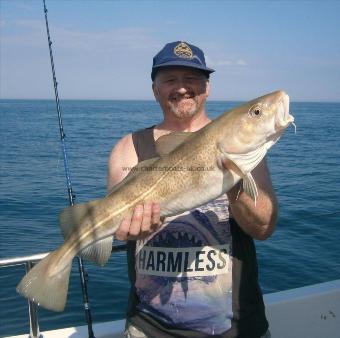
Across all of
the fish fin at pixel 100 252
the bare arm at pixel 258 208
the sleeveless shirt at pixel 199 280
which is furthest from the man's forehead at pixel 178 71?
the fish fin at pixel 100 252

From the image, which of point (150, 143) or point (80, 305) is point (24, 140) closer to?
point (80, 305)

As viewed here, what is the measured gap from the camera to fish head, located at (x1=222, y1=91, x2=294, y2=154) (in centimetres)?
288

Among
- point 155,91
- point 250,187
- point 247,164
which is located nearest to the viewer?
point 250,187

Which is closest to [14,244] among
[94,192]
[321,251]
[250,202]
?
[94,192]

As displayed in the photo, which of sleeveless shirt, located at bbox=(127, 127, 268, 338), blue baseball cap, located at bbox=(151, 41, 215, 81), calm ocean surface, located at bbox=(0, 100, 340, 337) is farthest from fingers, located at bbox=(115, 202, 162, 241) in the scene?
calm ocean surface, located at bbox=(0, 100, 340, 337)

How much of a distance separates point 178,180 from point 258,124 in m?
0.67

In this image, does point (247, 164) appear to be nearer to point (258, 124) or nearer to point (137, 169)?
point (258, 124)

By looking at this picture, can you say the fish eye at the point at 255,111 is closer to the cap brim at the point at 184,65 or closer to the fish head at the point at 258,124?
the fish head at the point at 258,124

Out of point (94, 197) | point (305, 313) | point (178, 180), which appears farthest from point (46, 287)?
point (94, 197)

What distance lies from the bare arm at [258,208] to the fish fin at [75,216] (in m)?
0.97

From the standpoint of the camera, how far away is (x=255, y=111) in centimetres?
296

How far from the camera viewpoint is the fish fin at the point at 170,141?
307 centimetres

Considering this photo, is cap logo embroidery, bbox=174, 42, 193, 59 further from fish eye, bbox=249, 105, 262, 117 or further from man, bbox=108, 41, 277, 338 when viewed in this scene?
fish eye, bbox=249, 105, 262, 117

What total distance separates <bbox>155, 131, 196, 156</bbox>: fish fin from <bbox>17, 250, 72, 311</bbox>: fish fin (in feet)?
3.47
